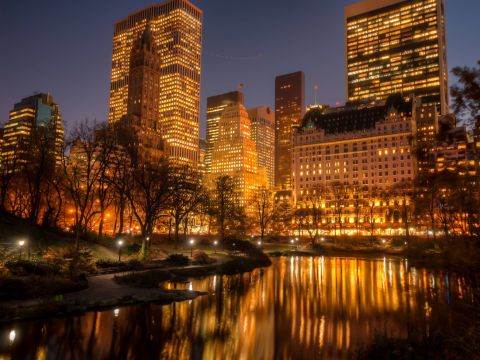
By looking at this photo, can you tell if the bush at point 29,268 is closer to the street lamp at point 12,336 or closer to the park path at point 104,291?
the park path at point 104,291

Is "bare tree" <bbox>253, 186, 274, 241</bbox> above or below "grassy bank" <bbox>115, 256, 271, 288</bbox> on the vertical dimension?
above

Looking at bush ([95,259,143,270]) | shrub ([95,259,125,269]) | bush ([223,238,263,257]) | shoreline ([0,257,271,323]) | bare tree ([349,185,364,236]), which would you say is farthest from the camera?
bare tree ([349,185,364,236])

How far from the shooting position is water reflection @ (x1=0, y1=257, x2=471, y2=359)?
18.3 m

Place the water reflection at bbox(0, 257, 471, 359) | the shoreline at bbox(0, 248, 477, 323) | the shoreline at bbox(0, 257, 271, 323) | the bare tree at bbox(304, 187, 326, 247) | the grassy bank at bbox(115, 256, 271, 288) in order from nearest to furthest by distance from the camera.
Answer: the water reflection at bbox(0, 257, 471, 359) < the shoreline at bbox(0, 257, 271, 323) < the shoreline at bbox(0, 248, 477, 323) < the grassy bank at bbox(115, 256, 271, 288) < the bare tree at bbox(304, 187, 326, 247)

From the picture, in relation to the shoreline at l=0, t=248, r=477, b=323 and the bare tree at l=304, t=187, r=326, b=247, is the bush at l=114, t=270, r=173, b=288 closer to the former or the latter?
the shoreline at l=0, t=248, r=477, b=323

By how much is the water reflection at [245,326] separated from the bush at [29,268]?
7.99 meters

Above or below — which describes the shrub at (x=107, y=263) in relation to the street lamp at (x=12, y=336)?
above

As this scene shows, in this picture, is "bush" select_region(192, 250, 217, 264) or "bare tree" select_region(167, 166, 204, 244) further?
"bare tree" select_region(167, 166, 204, 244)

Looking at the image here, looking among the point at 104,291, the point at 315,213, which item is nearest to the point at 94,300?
the point at 104,291

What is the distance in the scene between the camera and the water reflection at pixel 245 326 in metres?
18.3

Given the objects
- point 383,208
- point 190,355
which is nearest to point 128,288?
point 190,355

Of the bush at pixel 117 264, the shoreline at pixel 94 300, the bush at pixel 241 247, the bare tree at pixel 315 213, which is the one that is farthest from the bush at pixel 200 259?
the bare tree at pixel 315 213

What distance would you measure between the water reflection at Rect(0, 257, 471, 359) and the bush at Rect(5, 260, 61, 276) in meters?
7.99

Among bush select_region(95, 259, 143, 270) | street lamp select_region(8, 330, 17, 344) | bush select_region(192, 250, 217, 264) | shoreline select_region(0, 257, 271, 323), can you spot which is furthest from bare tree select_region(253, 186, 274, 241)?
street lamp select_region(8, 330, 17, 344)
